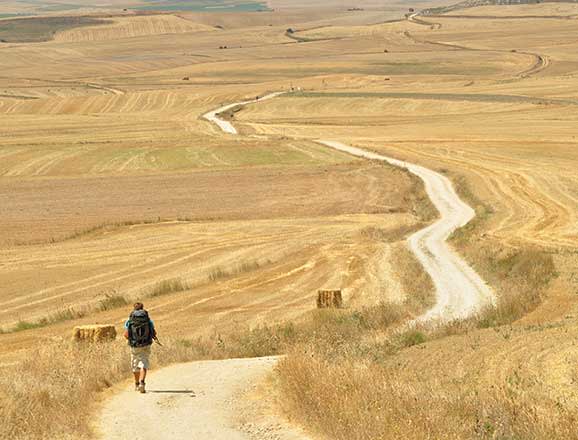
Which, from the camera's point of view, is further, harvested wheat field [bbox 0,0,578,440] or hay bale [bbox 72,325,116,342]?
hay bale [bbox 72,325,116,342]

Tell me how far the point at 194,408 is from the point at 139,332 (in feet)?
8.44

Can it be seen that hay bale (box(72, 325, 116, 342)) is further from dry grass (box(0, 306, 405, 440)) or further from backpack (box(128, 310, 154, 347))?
backpack (box(128, 310, 154, 347))

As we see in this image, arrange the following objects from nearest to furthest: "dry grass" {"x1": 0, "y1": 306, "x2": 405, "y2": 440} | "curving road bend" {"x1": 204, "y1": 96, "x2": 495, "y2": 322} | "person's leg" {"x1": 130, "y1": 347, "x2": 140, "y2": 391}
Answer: "dry grass" {"x1": 0, "y1": 306, "x2": 405, "y2": 440}, "person's leg" {"x1": 130, "y1": 347, "x2": 140, "y2": 391}, "curving road bend" {"x1": 204, "y1": 96, "x2": 495, "y2": 322}

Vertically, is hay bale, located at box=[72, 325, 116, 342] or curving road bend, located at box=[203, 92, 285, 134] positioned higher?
hay bale, located at box=[72, 325, 116, 342]

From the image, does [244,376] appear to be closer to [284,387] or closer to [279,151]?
[284,387]

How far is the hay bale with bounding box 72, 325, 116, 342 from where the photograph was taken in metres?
24.3

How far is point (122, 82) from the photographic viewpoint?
18250 centimetres

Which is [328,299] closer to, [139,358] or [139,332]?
[139,332]

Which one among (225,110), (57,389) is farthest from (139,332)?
(225,110)

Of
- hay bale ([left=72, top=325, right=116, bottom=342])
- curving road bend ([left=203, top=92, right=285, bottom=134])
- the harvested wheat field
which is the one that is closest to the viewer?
the harvested wheat field

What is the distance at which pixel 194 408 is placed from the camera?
53.0 feet

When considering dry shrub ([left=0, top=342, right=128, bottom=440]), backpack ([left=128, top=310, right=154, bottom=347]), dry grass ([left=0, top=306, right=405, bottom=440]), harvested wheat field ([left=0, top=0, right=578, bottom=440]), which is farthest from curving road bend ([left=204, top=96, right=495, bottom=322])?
backpack ([left=128, top=310, right=154, bottom=347])

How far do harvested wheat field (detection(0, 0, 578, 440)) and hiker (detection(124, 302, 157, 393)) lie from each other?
639mm

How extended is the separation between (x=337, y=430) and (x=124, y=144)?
254ft
